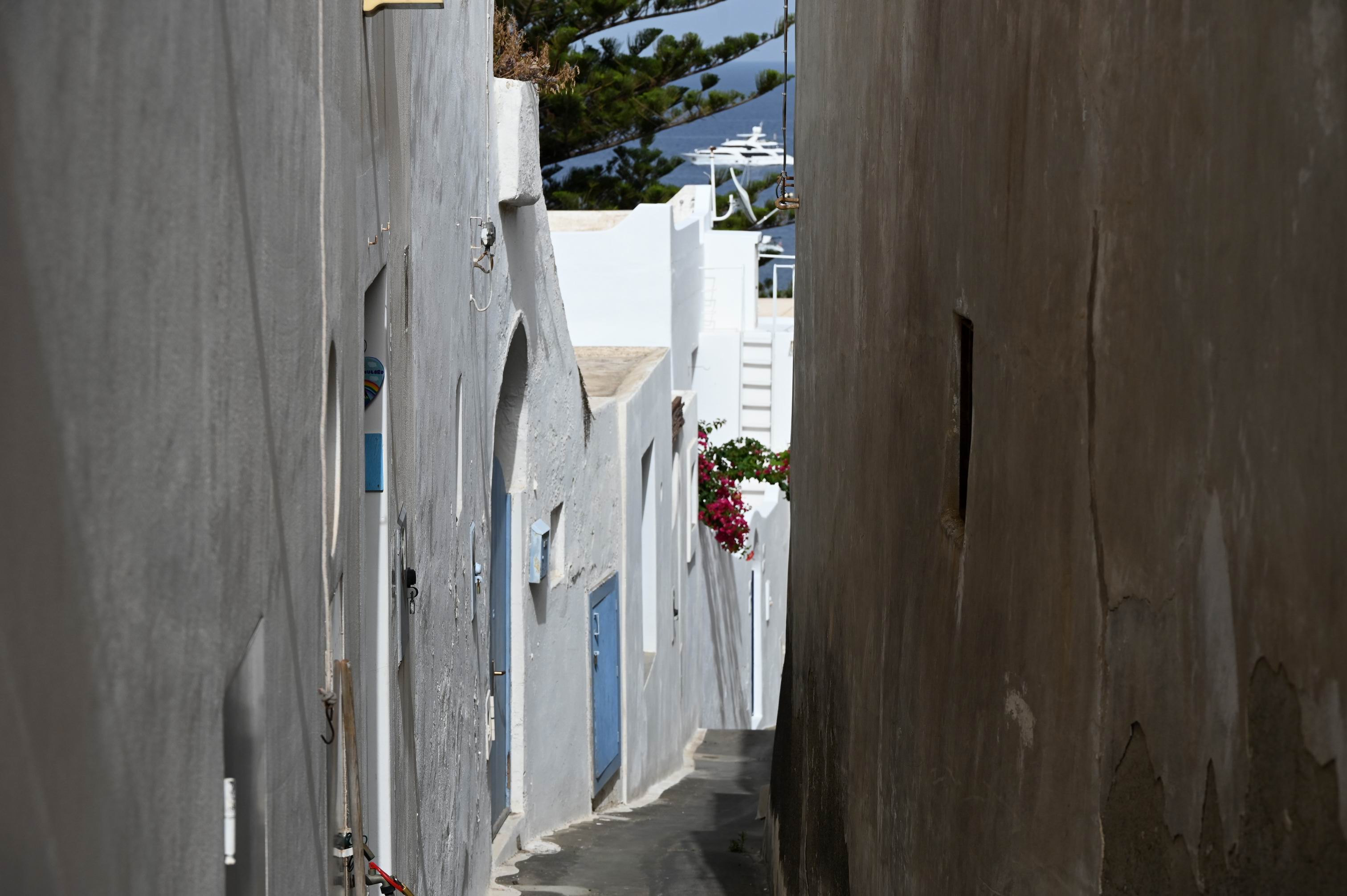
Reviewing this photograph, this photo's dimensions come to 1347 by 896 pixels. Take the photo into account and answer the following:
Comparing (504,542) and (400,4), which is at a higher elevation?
(400,4)

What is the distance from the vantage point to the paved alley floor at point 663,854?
25.6 feet

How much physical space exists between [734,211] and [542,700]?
76.6 feet

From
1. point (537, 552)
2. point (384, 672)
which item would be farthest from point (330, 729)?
point (537, 552)

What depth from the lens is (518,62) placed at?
15438mm

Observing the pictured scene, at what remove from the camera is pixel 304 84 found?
3131 millimetres

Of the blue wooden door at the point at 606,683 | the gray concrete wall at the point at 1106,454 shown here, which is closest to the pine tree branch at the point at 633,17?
the blue wooden door at the point at 606,683

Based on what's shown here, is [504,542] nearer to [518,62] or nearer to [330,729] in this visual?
[330,729]

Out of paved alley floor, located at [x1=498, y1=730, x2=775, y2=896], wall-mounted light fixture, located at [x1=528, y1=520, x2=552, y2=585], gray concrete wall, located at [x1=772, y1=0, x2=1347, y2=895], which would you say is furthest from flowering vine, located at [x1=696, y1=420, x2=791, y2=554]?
gray concrete wall, located at [x1=772, y1=0, x2=1347, y2=895]

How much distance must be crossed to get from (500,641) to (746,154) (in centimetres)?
2470

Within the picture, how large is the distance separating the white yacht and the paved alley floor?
1893 cm

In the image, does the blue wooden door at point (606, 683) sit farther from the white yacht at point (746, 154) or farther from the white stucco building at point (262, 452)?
the white yacht at point (746, 154)

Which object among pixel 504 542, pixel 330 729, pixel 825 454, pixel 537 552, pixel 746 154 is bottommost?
pixel 537 552

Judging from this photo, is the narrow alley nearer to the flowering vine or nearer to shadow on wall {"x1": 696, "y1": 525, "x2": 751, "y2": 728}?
shadow on wall {"x1": 696, "y1": 525, "x2": 751, "y2": 728}

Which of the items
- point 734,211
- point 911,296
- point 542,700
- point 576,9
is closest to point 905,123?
point 911,296
